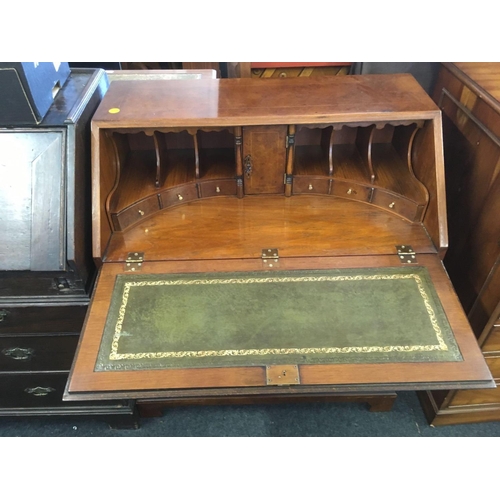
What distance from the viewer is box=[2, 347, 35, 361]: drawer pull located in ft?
4.87

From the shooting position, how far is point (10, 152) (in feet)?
4.14

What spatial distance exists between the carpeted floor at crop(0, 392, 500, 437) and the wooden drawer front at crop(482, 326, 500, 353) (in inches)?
19.5

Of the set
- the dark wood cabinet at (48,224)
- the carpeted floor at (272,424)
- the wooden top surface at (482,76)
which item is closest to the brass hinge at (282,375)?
the dark wood cabinet at (48,224)

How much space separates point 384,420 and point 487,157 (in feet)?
3.78

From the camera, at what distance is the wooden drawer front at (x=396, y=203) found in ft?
4.58

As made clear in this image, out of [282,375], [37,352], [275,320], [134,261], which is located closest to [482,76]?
[275,320]

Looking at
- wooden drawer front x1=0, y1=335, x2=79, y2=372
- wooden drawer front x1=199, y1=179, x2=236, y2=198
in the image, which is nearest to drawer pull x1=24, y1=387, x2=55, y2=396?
wooden drawer front x1=0, y1=335, x2=79, y2=372

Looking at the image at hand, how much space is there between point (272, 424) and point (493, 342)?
37.1 inches

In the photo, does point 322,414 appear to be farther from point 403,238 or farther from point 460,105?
point 460,105

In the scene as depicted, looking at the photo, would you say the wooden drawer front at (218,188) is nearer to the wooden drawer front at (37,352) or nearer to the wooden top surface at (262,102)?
the wooden top surface at (262,102)

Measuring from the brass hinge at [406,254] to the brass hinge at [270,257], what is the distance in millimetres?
381

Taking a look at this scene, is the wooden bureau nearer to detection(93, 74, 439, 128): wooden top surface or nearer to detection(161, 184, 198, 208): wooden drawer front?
detection(93, 74, 439, 128): wooden top surface

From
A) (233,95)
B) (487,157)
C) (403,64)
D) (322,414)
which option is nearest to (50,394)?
(322,414)

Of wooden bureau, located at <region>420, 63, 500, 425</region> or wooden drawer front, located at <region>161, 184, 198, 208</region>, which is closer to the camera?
wooden bureau, located at <region>420, 63, 500, 425</region>
